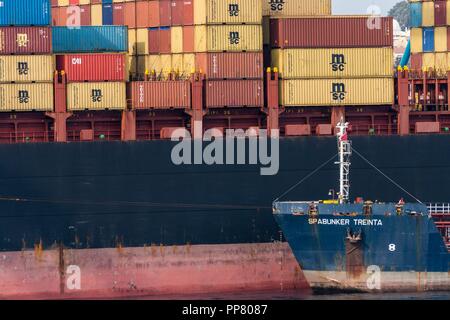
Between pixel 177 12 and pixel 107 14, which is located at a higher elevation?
pixel 107 14

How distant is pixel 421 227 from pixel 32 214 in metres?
15.3

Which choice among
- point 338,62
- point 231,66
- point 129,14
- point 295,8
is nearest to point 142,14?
point 129,14

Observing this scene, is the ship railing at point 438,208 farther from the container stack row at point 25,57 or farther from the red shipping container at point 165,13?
the container stack row at point 25,57

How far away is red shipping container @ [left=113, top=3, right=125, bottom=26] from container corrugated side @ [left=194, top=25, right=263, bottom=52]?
174 inches

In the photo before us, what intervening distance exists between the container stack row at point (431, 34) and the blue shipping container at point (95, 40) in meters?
13.9

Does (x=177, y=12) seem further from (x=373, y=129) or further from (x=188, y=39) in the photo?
(x=373, y=129)

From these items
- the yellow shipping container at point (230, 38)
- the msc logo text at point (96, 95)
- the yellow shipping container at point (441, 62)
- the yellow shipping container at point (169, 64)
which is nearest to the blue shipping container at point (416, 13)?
the yellow shipping container at point (441, 62)

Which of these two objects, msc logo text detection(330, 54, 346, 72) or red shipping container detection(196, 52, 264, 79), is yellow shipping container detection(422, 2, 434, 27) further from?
red shipping container detection(196, 52, 264, 79)

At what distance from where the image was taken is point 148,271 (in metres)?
51.2

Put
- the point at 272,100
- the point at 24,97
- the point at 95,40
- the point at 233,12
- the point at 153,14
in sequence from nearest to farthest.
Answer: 1. the point at 24,97
2. the point at 95,40
3. the point at 233,12
4. the point at 272,100
5. the point at 153,14

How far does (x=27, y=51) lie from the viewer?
5125 cm

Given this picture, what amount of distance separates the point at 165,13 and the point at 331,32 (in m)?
7.13
